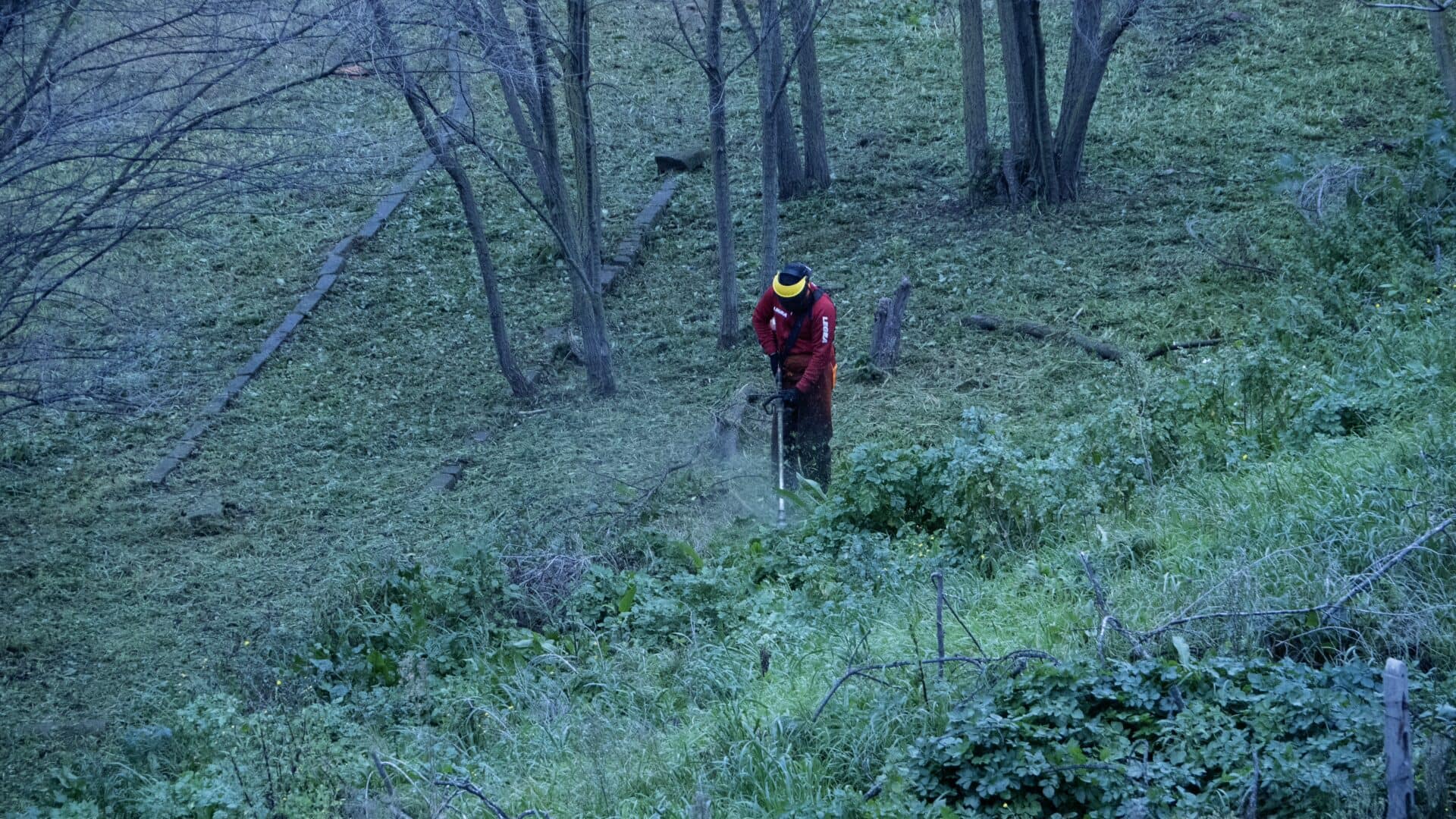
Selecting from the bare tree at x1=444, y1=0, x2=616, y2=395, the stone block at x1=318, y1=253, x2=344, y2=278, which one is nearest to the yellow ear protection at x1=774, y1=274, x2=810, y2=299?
the bare tree at x1=444, y1=0, x2=616, y2=395

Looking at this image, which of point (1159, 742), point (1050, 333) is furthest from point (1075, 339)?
point (1159, 742)

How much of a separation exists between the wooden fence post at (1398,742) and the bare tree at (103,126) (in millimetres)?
6516

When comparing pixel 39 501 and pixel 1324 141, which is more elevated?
pixel 1324 141

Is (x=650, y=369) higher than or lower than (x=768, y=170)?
lower

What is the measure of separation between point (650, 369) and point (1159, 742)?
8497 mm

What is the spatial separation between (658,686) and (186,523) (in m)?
5.62

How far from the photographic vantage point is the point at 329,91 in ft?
56.1

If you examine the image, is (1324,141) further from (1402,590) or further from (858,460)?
(1402,590)

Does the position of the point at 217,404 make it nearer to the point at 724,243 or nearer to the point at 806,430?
the point at 724,243

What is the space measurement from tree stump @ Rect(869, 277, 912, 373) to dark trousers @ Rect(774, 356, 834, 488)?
2.32 meters

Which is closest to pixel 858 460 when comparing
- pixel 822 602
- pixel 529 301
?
pixel 822 602

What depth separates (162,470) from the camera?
10.5 m

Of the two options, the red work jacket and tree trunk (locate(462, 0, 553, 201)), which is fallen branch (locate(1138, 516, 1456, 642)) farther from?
tree trunk (locate(462, 0, 553, 201))

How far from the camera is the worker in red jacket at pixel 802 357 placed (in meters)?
8.27
